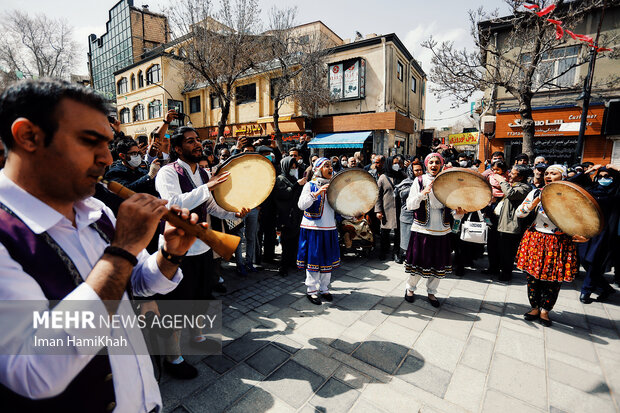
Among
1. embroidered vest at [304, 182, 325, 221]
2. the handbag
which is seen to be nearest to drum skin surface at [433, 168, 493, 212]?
the handbag

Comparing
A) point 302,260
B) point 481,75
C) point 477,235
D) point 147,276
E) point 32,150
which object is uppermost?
point 481,75

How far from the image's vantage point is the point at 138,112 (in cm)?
2938

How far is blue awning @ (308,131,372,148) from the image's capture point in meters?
17.6

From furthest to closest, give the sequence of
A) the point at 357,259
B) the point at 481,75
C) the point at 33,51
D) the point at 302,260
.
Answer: the point at 33,51
the point at 481,75
the point at 357,259
the point at 302,260

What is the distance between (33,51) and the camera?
72.1 feet

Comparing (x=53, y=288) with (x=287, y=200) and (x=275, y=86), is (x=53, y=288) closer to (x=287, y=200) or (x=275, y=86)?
(x=287, y=200)

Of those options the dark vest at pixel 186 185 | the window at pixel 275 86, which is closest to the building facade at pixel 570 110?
the window at pixel 275 86

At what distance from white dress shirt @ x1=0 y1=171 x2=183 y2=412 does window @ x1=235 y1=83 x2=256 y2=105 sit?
22396 mm

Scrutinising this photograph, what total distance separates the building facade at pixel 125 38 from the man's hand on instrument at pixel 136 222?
3370 cm

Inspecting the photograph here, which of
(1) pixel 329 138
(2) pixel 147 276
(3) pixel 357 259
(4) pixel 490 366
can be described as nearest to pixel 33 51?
(1) pixel 329 138

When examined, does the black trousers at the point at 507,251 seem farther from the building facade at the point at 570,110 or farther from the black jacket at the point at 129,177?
the building facade at the point at 570,110

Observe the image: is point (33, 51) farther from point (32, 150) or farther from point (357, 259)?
point (32, 150)

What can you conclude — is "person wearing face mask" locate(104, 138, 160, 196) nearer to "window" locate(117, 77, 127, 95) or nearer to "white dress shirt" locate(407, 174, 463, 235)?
"white dress shirt" locate(407, 174, 463, 235)

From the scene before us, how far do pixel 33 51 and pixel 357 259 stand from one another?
29.3 metres
